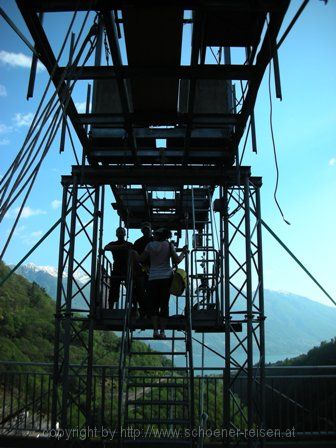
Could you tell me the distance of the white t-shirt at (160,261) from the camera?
27.2ft

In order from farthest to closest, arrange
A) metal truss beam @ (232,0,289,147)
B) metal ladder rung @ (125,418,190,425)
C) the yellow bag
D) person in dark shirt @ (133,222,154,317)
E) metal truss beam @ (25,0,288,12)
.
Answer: person in dark shirt @ (133,222,154,317), the yellow bag, metal ladder rung @ (125,418,190,425), metal truss beam @ (232,0,289,147), metal truss beam @ (25,0,288,12)

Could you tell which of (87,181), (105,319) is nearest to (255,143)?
(87,181)

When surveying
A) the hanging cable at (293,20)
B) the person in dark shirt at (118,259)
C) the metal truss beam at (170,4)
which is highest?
the metal truss beam at (170,4)

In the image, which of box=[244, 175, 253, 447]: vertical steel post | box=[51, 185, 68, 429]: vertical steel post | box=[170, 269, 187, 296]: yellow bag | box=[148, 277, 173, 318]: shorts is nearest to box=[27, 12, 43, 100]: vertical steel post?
box=[51, 185, 68, 429]: vertical steel post

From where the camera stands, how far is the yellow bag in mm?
9211

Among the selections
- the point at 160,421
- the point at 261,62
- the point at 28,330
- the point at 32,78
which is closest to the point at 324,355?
the point at 28,330

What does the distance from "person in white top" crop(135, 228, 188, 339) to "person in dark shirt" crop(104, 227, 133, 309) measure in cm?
170

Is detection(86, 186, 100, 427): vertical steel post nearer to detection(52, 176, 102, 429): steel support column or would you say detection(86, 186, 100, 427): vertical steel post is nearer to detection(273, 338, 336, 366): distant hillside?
detection(52, 176, 102, 429): steel support column

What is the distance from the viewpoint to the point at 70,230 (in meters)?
9.55

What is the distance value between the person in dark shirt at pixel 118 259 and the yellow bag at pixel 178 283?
1264 millimetres

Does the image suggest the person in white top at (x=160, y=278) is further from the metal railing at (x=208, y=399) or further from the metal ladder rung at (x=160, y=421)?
the metal ladder rung at (x=160, y=421)

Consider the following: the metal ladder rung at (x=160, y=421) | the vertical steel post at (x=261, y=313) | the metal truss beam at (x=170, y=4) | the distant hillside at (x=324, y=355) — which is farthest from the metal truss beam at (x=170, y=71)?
the distant hillside at (x=324, y=355)

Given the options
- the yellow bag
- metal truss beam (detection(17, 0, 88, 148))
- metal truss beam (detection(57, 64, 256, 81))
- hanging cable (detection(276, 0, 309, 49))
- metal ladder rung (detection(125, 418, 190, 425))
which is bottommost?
metal ladder rung (detection(125, 418, 190, 425))

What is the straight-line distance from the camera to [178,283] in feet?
30.3
